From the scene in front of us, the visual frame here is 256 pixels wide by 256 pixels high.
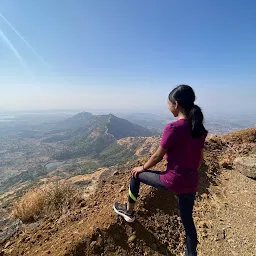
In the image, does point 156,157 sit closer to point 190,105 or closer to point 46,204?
point 190,105

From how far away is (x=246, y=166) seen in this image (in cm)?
642

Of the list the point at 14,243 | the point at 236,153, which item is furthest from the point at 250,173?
the point at 14,243

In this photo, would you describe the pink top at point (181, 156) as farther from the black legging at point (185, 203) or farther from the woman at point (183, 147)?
the black legging at point (185, 203)

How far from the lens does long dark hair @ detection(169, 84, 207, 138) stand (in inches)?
96.0

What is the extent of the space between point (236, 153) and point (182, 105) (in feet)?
21.6

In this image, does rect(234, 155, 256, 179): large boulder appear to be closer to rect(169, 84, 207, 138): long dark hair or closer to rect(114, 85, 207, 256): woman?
rect(114, 85, 207, 256): woman

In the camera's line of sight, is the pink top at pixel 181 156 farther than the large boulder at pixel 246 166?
No

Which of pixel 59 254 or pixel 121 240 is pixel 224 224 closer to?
pixel 121 240

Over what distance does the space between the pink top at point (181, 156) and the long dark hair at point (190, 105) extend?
0.24ft

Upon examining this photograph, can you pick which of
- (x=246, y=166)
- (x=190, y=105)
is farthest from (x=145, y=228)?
(x=246, y=166)

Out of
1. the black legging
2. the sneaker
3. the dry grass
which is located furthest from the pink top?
the dry grass

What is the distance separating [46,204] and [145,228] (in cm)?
246

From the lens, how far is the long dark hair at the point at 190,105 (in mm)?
2439

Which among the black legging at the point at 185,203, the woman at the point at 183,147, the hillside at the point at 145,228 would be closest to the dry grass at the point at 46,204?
the hillside at the point at 145,228
